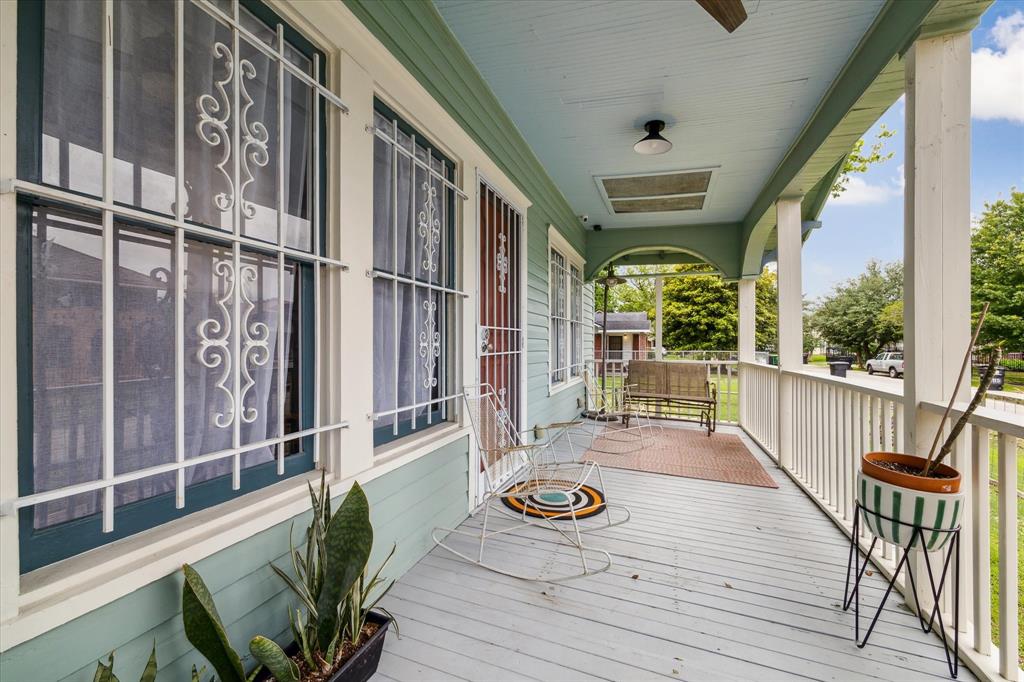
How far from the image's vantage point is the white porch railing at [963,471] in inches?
59.6

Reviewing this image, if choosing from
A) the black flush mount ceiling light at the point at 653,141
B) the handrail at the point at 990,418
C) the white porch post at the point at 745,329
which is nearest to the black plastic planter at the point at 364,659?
the handrail at the point at 990,418

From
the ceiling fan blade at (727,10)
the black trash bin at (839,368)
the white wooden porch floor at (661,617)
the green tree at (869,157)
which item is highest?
the green tree at (869,157)

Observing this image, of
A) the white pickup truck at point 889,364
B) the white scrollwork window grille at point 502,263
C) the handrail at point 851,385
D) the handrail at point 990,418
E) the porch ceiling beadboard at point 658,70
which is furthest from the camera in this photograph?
the white pickup truck at point 889,364

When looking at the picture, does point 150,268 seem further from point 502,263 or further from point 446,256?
point 502,263

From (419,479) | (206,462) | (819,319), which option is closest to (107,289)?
(206,462)

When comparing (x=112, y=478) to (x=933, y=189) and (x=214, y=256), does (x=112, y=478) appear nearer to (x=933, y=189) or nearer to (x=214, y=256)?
(x=214, y=256)

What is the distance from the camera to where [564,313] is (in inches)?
237

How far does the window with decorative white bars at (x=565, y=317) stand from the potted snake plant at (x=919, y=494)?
3.66 m

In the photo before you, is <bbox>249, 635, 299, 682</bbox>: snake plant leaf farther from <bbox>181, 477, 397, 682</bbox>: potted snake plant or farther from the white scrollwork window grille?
the white scrollwork window grille

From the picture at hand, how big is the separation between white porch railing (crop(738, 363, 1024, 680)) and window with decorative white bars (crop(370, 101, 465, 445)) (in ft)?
8.04

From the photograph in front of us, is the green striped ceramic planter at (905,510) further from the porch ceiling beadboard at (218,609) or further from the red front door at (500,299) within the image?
the red front door at (500,299)

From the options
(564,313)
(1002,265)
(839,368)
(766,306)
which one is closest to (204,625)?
(839,368)

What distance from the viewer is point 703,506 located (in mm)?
3234

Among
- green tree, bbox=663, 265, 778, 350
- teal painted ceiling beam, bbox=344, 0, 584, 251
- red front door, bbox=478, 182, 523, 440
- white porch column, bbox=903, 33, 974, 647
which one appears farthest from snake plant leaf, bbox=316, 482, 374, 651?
green tree, bbox=663, 265, 778, 350
